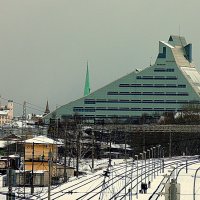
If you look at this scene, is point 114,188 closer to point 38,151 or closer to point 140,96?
point 38,151

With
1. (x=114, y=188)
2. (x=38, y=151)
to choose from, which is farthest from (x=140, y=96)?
(x=114, y=188)

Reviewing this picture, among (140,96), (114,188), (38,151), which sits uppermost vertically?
(140,96)

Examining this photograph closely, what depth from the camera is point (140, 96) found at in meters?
111

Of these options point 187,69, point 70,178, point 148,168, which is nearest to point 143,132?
point 148,168

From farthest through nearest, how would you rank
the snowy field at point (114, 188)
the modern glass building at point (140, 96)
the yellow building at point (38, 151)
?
the modern glass building at point (140, 96), the yellow building at point (38, 151), the snowy field at point (114, 188)

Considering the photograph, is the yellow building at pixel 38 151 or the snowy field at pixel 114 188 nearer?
the snowy field at pixel 114 188

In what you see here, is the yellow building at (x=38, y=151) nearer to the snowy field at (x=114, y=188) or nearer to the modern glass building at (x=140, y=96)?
the snowy field at (x=114, y=188)

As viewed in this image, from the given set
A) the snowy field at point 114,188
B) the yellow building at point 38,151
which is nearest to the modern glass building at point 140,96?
the yellow building at point 38,151

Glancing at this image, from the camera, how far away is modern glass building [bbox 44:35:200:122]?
110m

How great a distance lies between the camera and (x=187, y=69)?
120500 millimetres

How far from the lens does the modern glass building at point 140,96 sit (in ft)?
361

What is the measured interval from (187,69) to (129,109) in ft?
61.7

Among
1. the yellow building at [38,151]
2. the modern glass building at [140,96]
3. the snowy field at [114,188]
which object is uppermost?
the modern glass building at [140,96]

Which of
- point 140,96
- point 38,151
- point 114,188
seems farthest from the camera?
point 140,96
